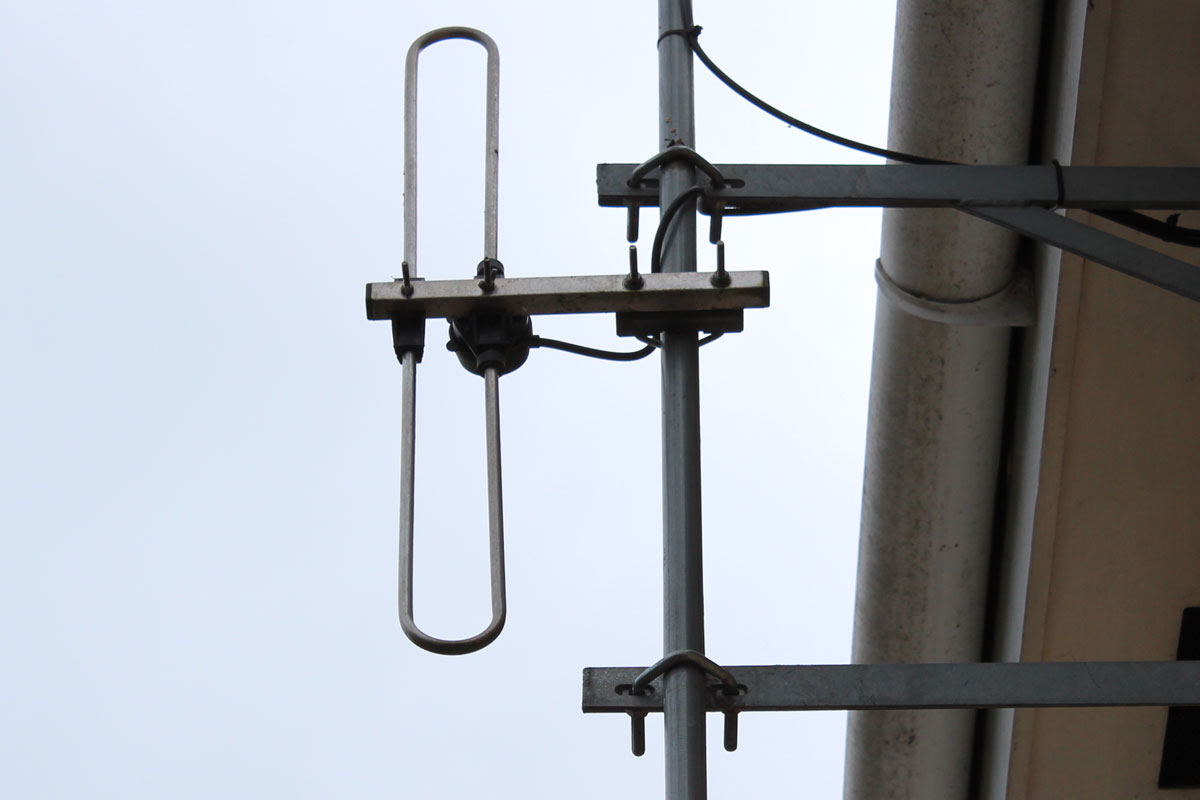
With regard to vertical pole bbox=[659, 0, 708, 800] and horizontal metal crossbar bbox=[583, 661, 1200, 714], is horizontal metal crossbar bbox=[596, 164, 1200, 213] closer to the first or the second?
vertical pole bbox=[659, 0, 708, 800]

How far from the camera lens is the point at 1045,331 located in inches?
291

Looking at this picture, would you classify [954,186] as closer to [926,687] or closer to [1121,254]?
[1121,254]

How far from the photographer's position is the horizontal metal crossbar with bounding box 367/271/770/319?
526 centimetres

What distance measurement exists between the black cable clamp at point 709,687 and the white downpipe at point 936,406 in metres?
3.15

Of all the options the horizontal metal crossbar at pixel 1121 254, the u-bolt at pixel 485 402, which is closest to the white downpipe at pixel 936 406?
the horizontal metal crossbar at pixel 1121 254

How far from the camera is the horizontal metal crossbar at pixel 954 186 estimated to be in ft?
18.0

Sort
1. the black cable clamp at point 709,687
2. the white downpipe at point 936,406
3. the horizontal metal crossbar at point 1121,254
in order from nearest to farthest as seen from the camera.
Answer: the black cable clamp at point 709,687 < the horizontal metal crossbar at point 1121,254 < the white downpipe at point 936,406

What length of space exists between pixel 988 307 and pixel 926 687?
3125mm

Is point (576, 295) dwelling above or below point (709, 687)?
above

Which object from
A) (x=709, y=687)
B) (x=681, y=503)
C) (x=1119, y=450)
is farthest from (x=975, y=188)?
(x=1119, y=450)

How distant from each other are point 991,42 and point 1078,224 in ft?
5.83

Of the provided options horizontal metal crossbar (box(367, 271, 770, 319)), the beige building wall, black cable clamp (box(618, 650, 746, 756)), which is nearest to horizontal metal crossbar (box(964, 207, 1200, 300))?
horizontal metal crossbar (box(367, 271, 770, 319))

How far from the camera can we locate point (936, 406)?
26.0ft

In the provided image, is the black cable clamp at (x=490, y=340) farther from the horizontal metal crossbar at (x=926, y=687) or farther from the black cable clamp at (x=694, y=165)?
the horizontal metal crossbar at (x=926, y=687)
